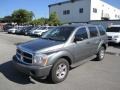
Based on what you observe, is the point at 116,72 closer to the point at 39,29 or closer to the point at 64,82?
the point at 64,82

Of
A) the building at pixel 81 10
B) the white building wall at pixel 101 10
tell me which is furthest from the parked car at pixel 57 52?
the white building wall at pixel 101 10

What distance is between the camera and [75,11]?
45.5m

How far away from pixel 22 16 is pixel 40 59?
1819 inches

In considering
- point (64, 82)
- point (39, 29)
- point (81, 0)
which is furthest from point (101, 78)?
point (81, 0)

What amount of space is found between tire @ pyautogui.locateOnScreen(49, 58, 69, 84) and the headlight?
15.8 inches

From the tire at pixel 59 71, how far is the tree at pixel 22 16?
4509 cm

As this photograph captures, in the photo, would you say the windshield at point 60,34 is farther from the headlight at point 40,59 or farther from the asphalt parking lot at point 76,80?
the asphalt parking lot at point 76,80

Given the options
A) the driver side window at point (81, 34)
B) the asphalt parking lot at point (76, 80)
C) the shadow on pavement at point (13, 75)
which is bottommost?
the asphalt parking lot at point (76, 80)

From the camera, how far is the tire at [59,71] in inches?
222

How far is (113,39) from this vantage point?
51.5 feet

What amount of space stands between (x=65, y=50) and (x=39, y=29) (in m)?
22.3

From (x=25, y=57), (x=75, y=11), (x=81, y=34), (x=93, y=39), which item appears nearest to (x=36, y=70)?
(x=25, y=57)

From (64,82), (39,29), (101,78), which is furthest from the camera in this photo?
(39,29)

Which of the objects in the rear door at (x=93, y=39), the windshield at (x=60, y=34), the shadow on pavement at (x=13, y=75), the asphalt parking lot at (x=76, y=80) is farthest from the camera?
the rear door at (x=93, y=39)
